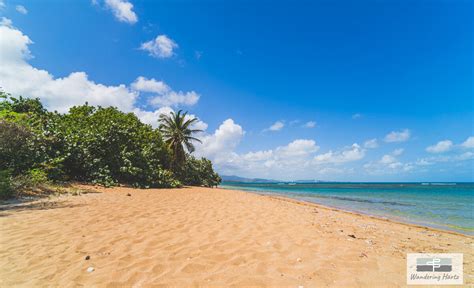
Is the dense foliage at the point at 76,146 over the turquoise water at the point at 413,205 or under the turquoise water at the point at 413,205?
over

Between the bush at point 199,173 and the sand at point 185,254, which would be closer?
→ the sand at point 185,254

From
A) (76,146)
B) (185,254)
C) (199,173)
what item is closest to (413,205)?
(185,254)

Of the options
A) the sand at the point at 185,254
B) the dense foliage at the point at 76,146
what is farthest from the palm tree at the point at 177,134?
the sand at the point at 185,254

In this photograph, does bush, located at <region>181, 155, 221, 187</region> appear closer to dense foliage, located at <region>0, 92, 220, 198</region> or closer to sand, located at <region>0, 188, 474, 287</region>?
dense foliage, located at <region>0, 92, 220, 198</region>

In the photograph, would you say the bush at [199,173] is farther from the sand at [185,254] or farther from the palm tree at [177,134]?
the sand at [185,254]

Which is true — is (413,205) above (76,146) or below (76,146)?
below

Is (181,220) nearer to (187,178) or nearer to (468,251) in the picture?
(468,251)

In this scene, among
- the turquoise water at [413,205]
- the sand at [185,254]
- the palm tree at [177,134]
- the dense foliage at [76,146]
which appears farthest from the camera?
the palm tree at [177,134]

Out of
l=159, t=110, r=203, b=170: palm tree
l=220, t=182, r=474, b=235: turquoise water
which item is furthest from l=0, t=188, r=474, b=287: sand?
l=159, t=110, r=203, b=170: palm tree

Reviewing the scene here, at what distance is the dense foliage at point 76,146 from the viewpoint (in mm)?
10474

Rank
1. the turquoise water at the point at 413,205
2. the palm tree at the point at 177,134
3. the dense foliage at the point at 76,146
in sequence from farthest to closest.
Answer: the palm tree at the point at 177,134 → the turquoise water at the point at 413,205 → the dense foliage at the point at 76,146

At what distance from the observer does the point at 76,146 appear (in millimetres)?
14141

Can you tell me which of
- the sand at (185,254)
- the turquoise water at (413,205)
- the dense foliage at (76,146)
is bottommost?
the turquoise water at (413,205)

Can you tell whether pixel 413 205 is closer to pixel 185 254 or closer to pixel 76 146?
pixel 185 254
